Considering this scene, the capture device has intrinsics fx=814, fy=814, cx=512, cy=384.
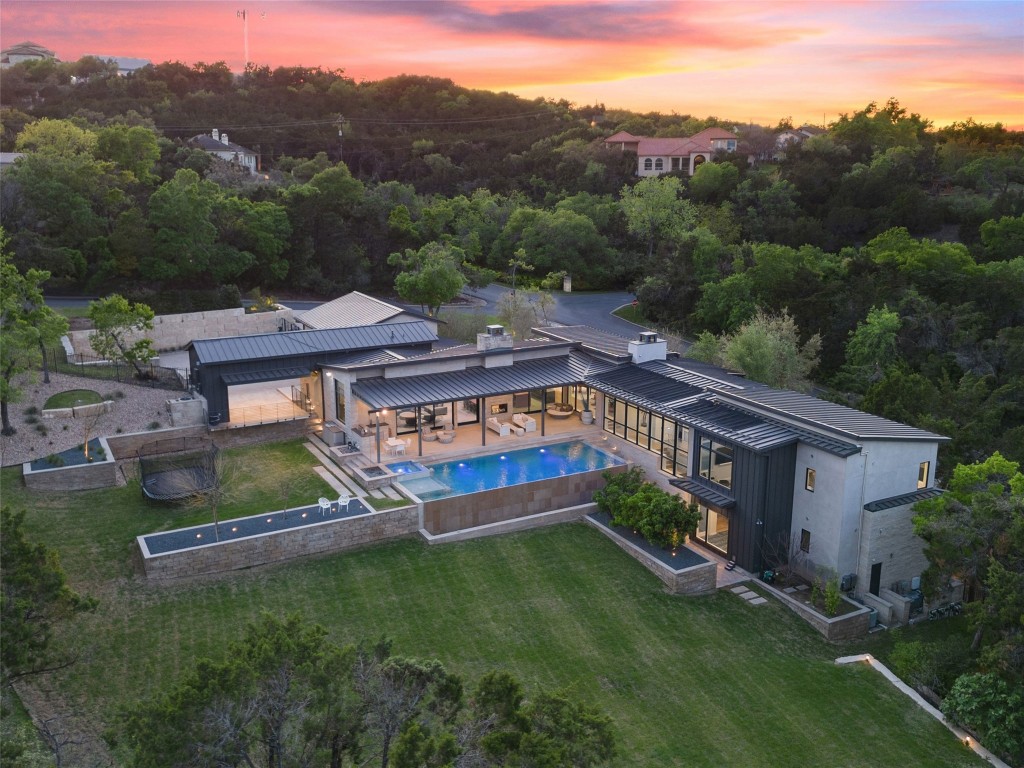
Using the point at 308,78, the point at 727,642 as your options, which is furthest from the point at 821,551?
the point at 308,78

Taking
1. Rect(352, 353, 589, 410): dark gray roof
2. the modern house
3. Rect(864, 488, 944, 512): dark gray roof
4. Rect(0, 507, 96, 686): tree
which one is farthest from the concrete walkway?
Rect(0, 507, 96, 686): tree

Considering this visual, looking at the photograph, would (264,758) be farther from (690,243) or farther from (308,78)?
(308,78)

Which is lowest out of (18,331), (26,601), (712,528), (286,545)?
(712,528)

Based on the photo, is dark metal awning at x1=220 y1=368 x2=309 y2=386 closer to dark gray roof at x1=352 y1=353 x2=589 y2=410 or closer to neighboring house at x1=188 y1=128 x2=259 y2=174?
dark gray roof at x1=352 y1=353 x2=589 y2=410

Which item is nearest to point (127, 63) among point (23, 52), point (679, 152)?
point (23, 52)

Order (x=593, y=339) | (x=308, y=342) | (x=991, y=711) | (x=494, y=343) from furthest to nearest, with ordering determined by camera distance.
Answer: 1. (x=593, y=339)
2. (x=308, y=342)
3. (x=494, y=343)
4. (x=991, y=711)

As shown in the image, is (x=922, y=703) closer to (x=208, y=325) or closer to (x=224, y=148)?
(x=208, y=325)

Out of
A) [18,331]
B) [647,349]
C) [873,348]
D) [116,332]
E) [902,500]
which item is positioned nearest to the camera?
[902,500]
